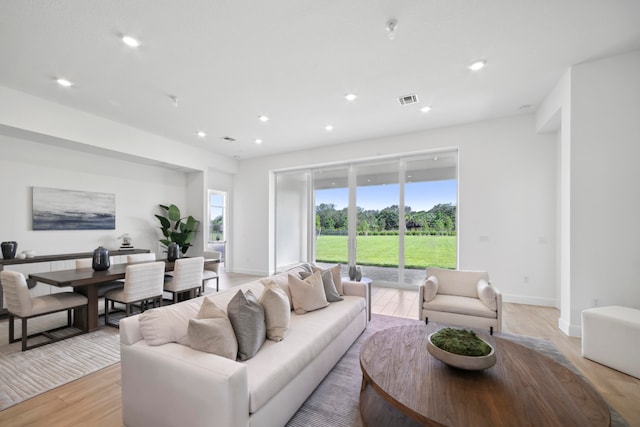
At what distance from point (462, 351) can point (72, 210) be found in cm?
630

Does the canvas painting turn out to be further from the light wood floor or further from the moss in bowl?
the moss in bowl

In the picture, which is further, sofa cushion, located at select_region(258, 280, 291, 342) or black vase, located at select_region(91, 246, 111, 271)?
black vase, located at select_region(91, 246, 111, 271)

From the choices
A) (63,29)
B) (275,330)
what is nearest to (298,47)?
(63,29)

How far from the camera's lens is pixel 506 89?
144 inches

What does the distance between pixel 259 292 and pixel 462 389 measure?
1770mm

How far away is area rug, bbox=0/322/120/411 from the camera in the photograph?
2.22m

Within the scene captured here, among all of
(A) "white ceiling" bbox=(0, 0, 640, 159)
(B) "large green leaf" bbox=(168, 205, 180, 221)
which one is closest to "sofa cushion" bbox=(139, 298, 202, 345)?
(A) "white ceiling" bbox=(0, 0, 640, 159)

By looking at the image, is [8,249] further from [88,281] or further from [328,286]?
[328,286]

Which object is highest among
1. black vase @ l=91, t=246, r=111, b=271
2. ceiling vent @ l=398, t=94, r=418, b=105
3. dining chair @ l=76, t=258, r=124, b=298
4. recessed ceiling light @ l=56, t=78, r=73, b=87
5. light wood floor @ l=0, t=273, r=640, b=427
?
ceiling vent @ l=398, t=94, r=418, b=105

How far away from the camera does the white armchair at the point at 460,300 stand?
306 centimetres

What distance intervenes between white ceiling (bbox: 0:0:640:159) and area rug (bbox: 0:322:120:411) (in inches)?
125

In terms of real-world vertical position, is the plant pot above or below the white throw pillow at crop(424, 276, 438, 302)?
above

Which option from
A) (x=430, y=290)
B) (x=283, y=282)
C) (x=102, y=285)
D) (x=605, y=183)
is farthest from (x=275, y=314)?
(x=605, y=183)

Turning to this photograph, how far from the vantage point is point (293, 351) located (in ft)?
6.28
